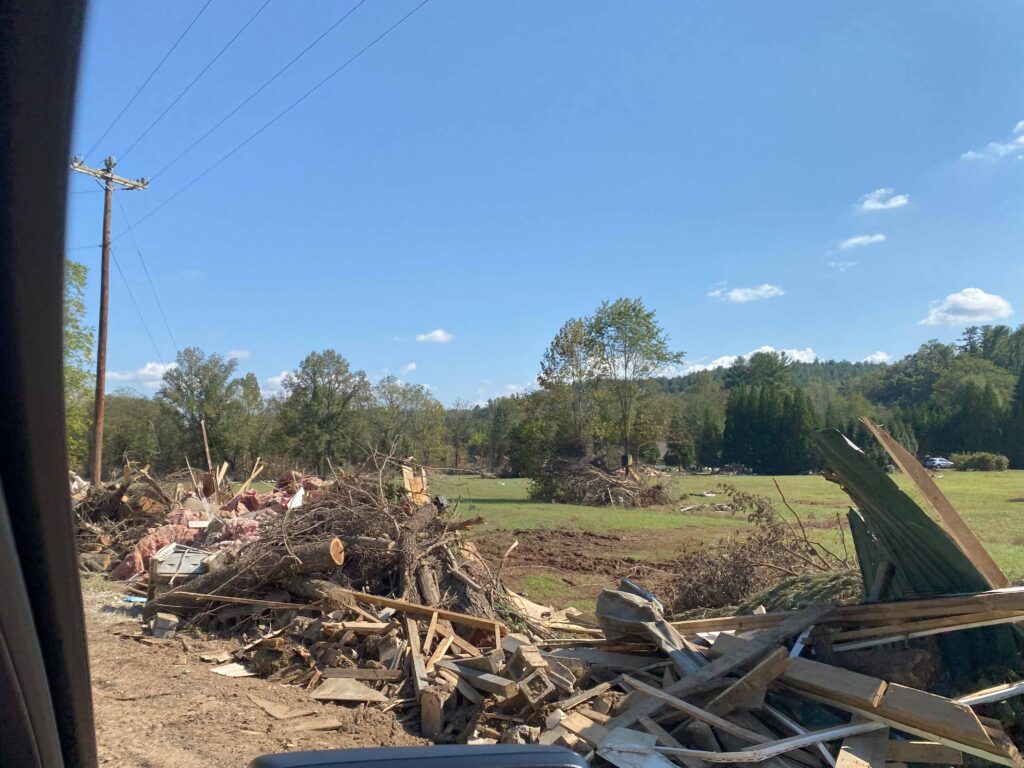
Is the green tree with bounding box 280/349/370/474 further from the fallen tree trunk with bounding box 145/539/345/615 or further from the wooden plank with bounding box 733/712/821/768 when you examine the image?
the wooden plank with bounding box 733/712/821/768

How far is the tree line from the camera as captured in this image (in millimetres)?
35625

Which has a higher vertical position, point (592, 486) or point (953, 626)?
point (953, 626)

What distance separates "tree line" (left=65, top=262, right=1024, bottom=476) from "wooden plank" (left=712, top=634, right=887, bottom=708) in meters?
6.93

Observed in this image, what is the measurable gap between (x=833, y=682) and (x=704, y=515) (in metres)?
20.9

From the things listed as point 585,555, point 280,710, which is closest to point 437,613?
point 280,710

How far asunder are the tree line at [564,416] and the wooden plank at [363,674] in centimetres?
422

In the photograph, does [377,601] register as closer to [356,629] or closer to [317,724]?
[356,629]

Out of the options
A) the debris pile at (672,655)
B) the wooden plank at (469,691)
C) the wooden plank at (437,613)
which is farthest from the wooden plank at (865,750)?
the wooden plank at (437,613)

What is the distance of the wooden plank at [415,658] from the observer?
21.3 feet

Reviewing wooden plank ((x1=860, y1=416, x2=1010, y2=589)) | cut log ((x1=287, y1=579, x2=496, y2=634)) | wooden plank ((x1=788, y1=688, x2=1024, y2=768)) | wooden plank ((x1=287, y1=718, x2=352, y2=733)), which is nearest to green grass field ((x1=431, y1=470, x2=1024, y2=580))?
cut log ((x1=287, y1=579, x2=496, y2=634))

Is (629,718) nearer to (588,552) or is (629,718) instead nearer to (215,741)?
(215,741)

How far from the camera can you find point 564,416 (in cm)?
3622

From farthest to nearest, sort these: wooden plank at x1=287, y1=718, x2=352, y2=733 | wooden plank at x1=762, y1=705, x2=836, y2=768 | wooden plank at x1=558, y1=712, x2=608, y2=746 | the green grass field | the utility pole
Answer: the utility pole → the green grass field → wooden plank at x1=287, y1=718, x2=352, y2=733 → wooden plank at x1=558, y1=712, x2=608, y2=746 → wooden plank at x1=762, y1=705, x2=836, y2=768

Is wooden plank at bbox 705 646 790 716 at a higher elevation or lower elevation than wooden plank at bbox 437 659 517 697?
higher
